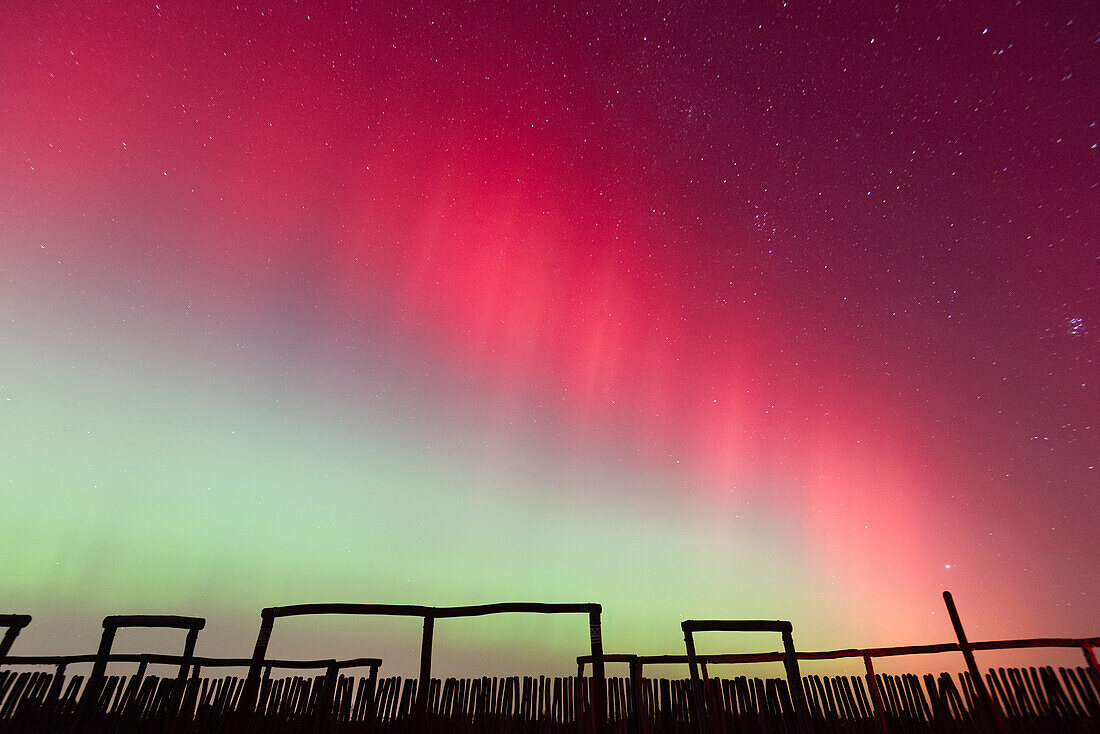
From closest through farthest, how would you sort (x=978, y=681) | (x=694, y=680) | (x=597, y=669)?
(x=597, y=669), (x=694, y=680), (x=978, y=681)

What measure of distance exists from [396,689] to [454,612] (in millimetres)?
2785

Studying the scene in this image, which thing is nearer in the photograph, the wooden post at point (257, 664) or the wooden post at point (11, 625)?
the wooden post at point (257, 664)

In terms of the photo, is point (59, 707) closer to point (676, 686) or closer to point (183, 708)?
point (183, 708)

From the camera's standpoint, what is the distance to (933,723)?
7.35m

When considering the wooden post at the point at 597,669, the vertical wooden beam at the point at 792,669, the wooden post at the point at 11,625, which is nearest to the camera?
the wooden post at the point at 597,669

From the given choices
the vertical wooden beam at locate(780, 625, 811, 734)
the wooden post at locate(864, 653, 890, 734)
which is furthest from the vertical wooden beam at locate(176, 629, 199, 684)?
the wooden post at locate(864, 653, 890, 734)

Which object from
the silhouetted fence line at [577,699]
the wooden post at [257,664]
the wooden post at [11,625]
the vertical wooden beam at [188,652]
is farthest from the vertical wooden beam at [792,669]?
the wooden post at [11,625]

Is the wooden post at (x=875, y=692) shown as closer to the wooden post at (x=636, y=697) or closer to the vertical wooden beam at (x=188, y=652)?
the wooden post at (x=636, y=697)

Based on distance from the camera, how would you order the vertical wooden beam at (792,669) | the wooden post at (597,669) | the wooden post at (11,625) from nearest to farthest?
the wooden post at (597,669) < the vertical wooden beam at (792,669) < the wooden post at (11,625)

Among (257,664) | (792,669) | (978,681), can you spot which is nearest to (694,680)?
(792,669)

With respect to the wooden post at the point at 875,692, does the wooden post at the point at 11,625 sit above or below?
above

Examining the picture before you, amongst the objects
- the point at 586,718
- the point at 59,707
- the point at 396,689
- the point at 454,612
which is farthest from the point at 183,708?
the point at 586,718

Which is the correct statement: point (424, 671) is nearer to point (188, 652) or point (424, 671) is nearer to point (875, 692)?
point (188, 652)

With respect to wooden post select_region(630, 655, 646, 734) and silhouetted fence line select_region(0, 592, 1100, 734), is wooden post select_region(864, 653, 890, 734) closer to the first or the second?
silhouetted fence line select_region(0, 592, 1100, 734)
